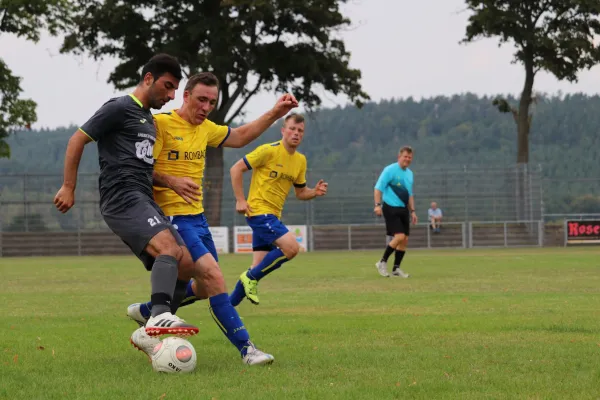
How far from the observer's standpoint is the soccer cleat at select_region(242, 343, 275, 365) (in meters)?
6.87

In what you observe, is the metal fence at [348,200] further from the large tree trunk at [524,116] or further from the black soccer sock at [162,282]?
the black soccer sock at [162,282]

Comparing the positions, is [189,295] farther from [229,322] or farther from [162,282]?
[162,282]

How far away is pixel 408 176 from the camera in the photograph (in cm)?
1838

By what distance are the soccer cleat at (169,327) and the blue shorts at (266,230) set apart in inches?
225

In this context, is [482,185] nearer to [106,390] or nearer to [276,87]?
[276,87]

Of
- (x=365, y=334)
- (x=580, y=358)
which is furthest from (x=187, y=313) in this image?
(x=580, y=358)

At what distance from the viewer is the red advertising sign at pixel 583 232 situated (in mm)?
40281

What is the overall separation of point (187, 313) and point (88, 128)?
5080mm

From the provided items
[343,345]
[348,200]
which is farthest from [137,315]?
[348,200]

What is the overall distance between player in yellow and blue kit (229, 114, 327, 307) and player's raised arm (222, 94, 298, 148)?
3.36 m

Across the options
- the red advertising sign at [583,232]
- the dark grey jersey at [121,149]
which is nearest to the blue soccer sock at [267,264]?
the dark grey jersey at [121,149]

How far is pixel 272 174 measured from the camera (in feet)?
41.1

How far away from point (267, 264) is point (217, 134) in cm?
382

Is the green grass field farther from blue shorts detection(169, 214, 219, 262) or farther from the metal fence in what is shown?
the metal fence
